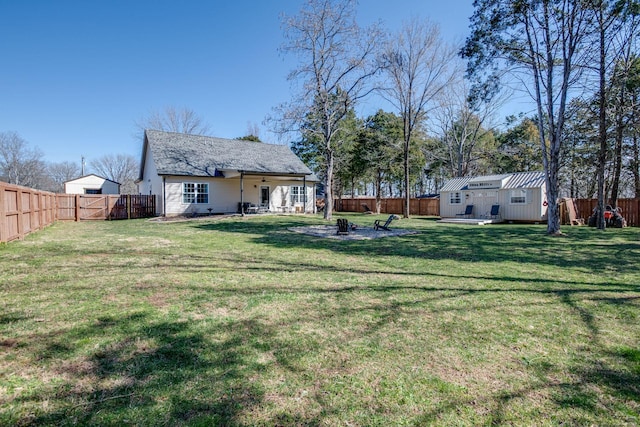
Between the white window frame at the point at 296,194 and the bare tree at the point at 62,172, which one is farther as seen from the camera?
the bare tree at the point at 62,172

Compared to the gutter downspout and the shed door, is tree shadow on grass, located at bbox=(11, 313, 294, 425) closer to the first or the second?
the gutter downspout

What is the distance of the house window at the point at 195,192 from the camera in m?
20.2

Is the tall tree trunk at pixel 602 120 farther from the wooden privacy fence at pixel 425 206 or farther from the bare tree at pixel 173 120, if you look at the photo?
the bare tree at pixel 173 120

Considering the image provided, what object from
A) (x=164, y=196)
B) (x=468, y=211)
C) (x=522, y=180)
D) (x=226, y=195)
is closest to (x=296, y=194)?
(x=226, y=195)

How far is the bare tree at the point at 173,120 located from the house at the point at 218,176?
42.2 ft

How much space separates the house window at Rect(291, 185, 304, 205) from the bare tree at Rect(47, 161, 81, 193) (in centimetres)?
4326

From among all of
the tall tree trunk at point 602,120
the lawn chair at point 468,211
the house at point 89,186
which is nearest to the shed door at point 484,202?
the lawn chair at point 468,211

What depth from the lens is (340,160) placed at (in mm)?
28625

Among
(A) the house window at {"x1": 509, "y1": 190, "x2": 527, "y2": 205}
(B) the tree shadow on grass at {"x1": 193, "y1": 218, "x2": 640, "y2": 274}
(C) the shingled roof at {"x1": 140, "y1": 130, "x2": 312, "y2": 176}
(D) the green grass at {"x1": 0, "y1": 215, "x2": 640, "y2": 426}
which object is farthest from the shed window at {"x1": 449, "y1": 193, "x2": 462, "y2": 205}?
(D) the green grass at {"x1": 0, "y1": 215, "x2": 640, "y2": 426}

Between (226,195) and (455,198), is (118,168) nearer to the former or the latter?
(226,195)

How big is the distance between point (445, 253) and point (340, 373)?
20.2 feet

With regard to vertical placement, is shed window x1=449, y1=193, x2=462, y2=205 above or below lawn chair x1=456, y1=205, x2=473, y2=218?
above

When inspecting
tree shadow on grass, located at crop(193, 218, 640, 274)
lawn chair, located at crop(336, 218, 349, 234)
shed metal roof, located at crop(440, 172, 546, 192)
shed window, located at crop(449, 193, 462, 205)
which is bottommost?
tree shadow on grass, located at crop(193, 218, 640, 274)

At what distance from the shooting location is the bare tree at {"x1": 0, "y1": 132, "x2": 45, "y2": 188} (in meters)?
39.6
